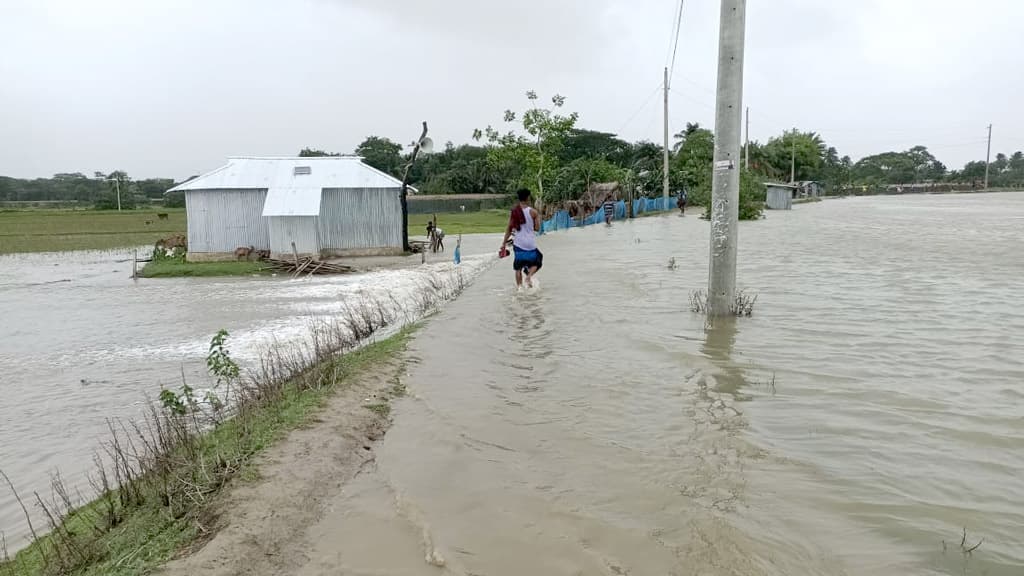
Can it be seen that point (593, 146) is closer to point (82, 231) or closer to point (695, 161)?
point (695, 161)

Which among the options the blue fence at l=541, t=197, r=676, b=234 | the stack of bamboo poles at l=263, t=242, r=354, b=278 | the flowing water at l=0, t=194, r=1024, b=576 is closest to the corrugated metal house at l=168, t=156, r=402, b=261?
the stack of bamboo poles at l=263, t=242, r=354, b=278

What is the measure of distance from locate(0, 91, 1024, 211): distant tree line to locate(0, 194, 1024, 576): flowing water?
67.9 feet

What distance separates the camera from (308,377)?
19.9 ft

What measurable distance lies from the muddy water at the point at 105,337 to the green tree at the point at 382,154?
146ft

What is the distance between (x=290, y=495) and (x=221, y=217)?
2590cm

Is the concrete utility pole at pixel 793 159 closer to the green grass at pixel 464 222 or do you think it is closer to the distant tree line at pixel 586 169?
the distant tree line at pixel 586 169

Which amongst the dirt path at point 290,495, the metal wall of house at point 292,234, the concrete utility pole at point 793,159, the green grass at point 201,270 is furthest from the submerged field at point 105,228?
the concrete utility pole at point 793,159

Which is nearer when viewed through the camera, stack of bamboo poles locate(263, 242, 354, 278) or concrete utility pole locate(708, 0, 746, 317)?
concrete utility pole locate(708, 0, 746, 317)

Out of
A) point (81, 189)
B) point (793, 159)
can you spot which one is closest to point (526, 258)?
point (793, 159)

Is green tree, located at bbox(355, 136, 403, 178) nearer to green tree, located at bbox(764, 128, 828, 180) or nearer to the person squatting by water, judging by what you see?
green tree, located at bbox(764, 128, 828, 180)

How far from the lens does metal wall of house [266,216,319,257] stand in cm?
2614

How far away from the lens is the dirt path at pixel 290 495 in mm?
3025

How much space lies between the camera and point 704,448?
4.37 metres

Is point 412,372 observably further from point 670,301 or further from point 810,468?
point 670,301
